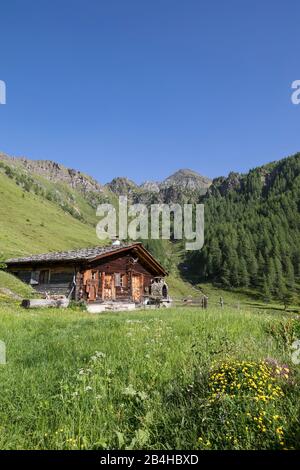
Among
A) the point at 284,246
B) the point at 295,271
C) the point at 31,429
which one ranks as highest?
the point at 284,246

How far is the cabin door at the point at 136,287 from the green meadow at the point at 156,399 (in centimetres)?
3064

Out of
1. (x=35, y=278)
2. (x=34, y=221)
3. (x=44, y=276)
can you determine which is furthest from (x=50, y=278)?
(x=34, y=221)

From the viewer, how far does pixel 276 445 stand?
455cm

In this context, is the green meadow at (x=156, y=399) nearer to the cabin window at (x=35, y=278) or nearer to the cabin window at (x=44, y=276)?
the cabin window at (x=44, y=276)

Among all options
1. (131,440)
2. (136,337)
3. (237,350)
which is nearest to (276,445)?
(131,440)

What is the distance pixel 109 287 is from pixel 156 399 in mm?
31493

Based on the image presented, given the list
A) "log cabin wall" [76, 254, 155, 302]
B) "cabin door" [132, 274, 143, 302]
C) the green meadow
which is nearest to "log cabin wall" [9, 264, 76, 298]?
"log cabin wall" [76, 254, 155, 302]

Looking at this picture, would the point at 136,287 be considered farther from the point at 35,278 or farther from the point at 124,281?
the point at 35,278

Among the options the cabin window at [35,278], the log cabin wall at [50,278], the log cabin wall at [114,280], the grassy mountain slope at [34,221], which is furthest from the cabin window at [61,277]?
the grassy mountain slope at [34,221]

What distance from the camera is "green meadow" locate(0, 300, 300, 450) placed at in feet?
16.2

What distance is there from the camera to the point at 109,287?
122 ft

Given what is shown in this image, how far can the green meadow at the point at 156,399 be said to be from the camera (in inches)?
195

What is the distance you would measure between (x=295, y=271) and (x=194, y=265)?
45369 millimetres
